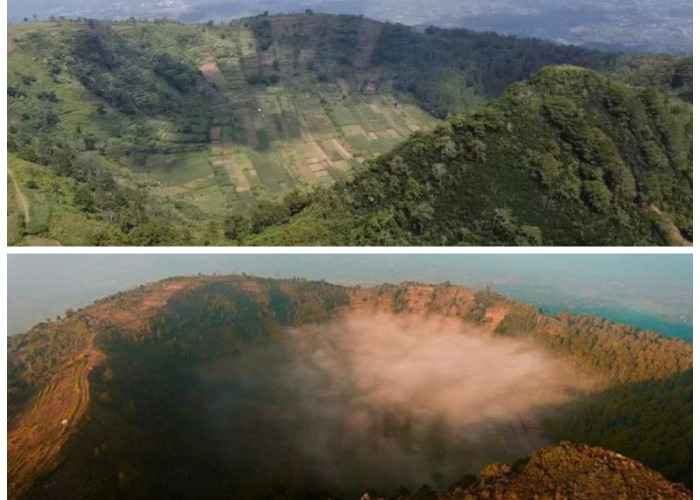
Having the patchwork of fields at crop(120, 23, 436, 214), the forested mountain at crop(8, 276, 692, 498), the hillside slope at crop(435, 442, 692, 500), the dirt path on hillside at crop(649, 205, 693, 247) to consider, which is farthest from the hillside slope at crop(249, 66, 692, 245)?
the patchwork of fields at crop(120, 23, 436, 214)

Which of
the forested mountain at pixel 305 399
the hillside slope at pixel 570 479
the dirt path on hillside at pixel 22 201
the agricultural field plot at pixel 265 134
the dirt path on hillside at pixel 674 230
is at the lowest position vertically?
the hillside slope at pixel 570 479

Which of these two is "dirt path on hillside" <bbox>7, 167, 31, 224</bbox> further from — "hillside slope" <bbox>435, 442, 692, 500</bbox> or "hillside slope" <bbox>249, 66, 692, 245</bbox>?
"hillside slope" <bbox>435, 442, 692, 500</bbox>

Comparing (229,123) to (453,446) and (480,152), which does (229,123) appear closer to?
(480,152)

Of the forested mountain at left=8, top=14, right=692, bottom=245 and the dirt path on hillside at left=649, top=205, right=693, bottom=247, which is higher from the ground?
the forested mountain at left=8, top=14, right=692, bottom=245

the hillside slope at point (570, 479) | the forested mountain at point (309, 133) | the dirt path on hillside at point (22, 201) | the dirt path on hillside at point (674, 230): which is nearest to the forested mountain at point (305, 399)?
the hillside slope at point (570, 479)

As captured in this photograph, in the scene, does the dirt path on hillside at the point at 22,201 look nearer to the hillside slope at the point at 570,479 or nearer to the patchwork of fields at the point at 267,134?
the patchwork of fields at the point at 267,134

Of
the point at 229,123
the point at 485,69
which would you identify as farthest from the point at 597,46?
the point at 229,123

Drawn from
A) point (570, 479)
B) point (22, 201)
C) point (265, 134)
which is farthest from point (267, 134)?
point (570, 479)
